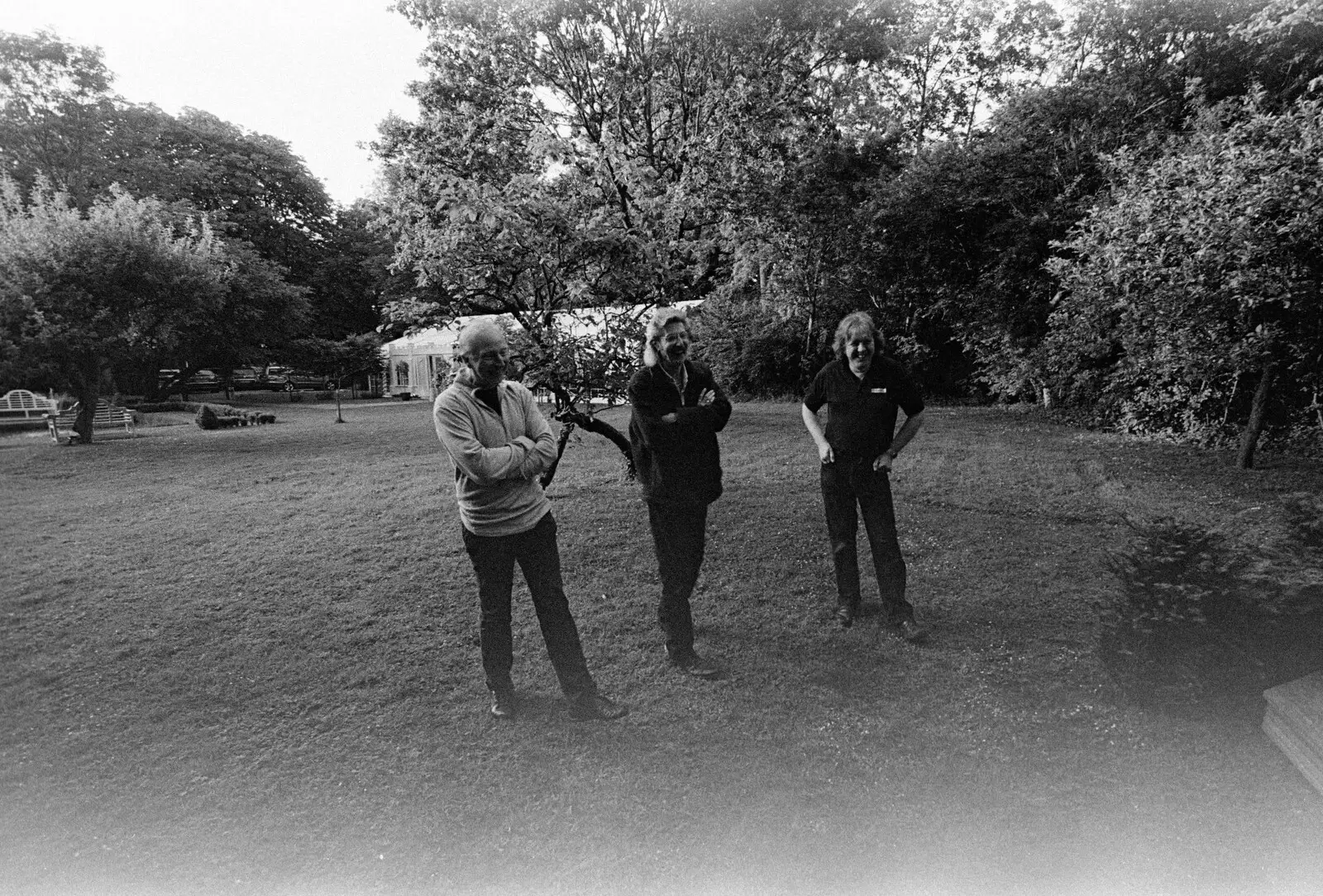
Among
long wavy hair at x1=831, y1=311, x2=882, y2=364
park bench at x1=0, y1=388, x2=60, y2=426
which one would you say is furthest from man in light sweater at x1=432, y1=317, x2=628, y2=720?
park bench at x1=0, y1=388, x2=60, y2=426

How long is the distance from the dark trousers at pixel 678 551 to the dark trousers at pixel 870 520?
959mm

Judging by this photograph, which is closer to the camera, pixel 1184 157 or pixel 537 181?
pixel 537 181

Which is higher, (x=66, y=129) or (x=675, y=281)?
(x=66, y=129)

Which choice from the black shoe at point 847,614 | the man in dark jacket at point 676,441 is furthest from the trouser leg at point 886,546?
the man in dark jacket at point 676,441

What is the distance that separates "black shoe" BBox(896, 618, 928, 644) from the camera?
169 inches

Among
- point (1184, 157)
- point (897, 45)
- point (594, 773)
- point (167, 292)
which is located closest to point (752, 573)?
point (594, 773)

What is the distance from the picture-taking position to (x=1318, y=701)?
302 centimetres

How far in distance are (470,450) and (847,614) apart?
2.78 metres

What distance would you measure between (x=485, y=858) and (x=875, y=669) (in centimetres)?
240

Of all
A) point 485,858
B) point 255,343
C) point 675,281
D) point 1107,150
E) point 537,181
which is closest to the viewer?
point 485,858

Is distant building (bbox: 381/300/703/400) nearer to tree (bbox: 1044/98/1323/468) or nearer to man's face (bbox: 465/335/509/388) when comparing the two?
tree (bbox: 1044/98/1323/468)

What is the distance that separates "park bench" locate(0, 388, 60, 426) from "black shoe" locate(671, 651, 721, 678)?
2113cm

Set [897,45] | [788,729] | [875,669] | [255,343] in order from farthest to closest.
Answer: [255,343] < [897,45] < [875,669] < [788,729]

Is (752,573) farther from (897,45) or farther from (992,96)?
(992,96)
